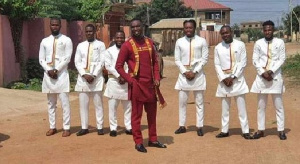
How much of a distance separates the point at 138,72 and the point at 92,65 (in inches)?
50.4

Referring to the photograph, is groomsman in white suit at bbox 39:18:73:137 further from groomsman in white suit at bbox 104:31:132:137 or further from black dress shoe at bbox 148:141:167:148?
black dress shoe at bbox 148:141:167:148

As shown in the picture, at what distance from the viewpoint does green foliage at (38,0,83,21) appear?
17.6m

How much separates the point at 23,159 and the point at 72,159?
665 mm

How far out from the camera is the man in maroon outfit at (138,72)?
6.66m

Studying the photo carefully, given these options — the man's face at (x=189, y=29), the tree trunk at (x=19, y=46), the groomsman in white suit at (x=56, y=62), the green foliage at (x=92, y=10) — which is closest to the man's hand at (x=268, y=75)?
the man's face at (x=189, y=29)

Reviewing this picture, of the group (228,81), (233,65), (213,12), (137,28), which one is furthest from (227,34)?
(213,12)

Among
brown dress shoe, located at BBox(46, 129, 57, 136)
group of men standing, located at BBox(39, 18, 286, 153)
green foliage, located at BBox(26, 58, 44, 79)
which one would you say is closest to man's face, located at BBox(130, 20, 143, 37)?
group of men standing, located at BBox(39, 18, 286, 153)

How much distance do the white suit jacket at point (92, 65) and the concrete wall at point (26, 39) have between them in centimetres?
656

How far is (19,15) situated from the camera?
48.2 feet

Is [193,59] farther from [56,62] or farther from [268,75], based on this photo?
[56,62]

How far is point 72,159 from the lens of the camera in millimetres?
6301

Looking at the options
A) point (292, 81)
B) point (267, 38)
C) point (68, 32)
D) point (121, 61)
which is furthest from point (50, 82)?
point (68, 32)

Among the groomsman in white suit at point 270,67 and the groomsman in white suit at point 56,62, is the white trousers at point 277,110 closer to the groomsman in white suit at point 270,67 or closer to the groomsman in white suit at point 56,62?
the groomsman in white suit at point 270,67

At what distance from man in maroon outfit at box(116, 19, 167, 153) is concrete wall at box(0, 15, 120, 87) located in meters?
7.87
